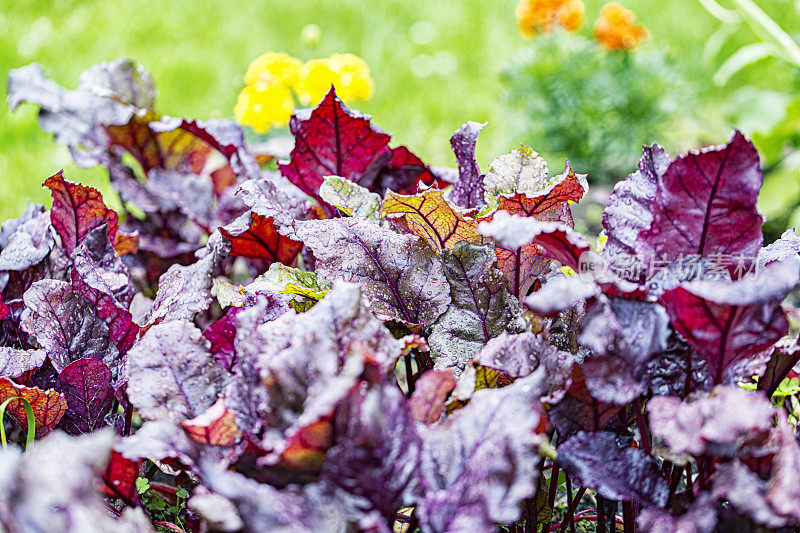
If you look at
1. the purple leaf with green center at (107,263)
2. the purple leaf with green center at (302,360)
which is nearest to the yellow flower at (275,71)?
the purple leaf with green center at (107,263)

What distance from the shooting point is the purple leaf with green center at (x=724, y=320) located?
0.76m

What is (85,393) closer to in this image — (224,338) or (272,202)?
(224,338)

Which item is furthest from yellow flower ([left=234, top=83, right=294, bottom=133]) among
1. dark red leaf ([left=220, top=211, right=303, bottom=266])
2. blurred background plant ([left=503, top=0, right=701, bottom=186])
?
blurred background plant ([left=503, top=0, right=701, bottom=186])

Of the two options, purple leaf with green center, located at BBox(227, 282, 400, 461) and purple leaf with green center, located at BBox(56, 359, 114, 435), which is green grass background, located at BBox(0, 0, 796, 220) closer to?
purple leaf with green center, located at BBox(56, 359, 114, 435)

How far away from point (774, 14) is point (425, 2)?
7.27ft

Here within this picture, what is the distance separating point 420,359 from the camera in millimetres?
1165

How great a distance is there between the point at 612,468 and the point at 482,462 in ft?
0.66

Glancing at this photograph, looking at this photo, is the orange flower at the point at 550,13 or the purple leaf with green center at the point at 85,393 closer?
the purple leaf with green center at the point at 85,393

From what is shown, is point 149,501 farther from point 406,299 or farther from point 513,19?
point 513,19

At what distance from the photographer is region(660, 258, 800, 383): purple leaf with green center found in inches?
29.7

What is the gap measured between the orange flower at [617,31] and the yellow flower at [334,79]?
57.6 inches

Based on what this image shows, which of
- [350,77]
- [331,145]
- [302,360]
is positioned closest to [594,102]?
[350,77]

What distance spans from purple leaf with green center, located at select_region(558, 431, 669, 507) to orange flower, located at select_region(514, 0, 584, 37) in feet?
9.10

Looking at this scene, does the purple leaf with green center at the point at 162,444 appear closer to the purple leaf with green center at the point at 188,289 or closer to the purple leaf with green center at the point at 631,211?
the purple leaf with green center at the point at 188,289
